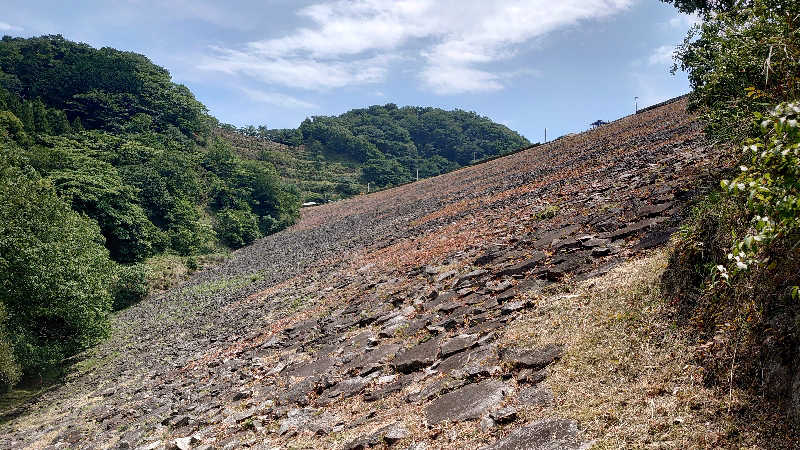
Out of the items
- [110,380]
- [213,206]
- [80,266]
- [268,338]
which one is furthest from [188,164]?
[268,338]

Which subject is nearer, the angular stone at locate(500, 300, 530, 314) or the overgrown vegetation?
the overgrown vegetation

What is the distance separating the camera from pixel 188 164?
53625 millimetres

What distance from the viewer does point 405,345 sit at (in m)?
8.55

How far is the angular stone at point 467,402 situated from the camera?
550cm

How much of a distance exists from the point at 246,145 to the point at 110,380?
85818 mm

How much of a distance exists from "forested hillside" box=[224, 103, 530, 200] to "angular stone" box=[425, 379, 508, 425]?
7193cm

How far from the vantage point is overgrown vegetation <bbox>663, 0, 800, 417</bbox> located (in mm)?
2951

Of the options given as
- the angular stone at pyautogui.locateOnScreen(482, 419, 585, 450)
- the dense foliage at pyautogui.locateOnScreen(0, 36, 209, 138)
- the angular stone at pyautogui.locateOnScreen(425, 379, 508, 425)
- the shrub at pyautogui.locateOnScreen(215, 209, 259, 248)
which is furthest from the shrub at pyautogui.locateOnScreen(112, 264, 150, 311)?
the dense foliage at pyautogui.locateOnScreen(0, 36, 209, 138)

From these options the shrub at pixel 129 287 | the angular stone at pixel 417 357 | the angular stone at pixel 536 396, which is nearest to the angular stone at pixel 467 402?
the angular stone at pixel 536 396

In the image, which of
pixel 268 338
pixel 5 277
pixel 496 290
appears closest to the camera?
pixel 496 290

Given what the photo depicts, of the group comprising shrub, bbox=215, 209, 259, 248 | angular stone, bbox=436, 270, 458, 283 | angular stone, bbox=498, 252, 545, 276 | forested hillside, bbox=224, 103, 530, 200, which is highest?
forested hillside, bbox=224, 103, 530, 200

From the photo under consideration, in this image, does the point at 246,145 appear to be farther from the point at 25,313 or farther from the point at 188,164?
the point at 25,313

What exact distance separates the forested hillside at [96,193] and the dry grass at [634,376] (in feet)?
63.1

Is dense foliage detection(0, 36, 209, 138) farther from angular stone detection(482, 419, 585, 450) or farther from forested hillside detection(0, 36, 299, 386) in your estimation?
angular stone detection(482, 419, 585, 450)
